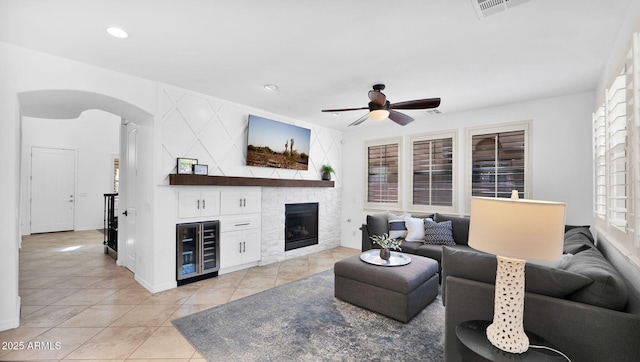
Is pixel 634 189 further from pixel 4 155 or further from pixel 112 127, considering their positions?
pixel 112 127

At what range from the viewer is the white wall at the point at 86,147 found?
7211mm

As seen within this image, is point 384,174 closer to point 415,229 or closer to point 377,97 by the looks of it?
point 415,229

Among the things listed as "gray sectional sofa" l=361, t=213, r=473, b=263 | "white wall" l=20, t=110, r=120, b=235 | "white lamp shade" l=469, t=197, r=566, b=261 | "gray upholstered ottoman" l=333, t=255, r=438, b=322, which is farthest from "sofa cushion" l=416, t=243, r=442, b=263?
"white wall" l=20, t=110, r=120, b=235

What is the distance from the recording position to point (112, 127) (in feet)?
27.6

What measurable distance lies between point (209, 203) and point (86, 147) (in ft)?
21.1

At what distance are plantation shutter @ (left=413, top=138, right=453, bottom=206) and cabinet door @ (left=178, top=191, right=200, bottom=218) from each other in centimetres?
376

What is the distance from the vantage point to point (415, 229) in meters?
4.45

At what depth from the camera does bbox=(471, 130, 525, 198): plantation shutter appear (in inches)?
169

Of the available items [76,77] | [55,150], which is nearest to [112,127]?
[55,150]

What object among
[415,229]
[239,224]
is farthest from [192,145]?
[415,229]

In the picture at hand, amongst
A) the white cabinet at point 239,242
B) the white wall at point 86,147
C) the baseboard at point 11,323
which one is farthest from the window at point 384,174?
the white wall at point 86,147

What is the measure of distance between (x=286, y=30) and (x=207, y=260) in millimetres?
3175

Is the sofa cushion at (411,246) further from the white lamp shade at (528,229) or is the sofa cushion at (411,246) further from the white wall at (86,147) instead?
the white wall at (86,147)

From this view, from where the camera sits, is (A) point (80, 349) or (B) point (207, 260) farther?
(B) point (207, 260)
